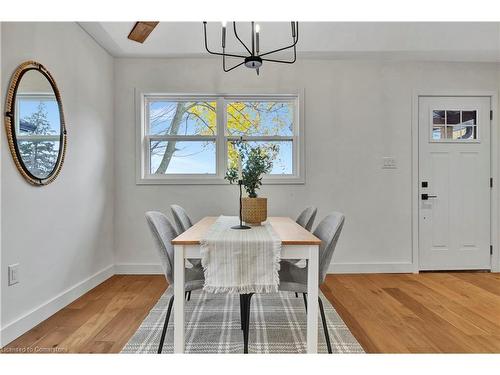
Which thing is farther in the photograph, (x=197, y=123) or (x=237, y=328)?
(x=197, y=123)

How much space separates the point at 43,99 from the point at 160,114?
141cm

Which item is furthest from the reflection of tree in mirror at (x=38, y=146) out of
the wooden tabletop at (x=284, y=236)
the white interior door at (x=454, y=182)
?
the white interior door at (x=454, y=182)

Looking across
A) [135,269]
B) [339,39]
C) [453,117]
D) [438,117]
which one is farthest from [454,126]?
[135,269]

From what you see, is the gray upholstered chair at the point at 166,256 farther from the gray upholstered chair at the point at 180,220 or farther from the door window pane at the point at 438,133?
the door window pane at the point at 438,133

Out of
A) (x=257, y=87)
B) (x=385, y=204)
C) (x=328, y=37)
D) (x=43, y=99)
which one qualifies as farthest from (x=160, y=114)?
(x=385, y=204)

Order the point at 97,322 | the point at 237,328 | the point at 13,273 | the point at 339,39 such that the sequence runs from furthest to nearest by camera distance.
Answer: the point at 339,39
the point at 97,322
the point at 237,328
the point at 13,273

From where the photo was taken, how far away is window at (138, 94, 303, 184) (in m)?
3.47

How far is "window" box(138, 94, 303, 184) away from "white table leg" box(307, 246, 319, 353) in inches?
74.5

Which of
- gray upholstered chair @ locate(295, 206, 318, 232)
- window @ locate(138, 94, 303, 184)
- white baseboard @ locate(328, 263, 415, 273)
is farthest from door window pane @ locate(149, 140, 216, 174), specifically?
white baseboard @ locate(328, 263, 415, 273)

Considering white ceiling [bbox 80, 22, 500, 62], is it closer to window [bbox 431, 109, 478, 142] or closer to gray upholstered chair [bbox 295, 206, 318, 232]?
window [bbox 431, 109, 478, 142]

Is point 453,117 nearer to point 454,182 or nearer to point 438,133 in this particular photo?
point 438,133

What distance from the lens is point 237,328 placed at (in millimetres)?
2062

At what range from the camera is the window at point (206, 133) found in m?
3.47

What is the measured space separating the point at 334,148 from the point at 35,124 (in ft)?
9.08
